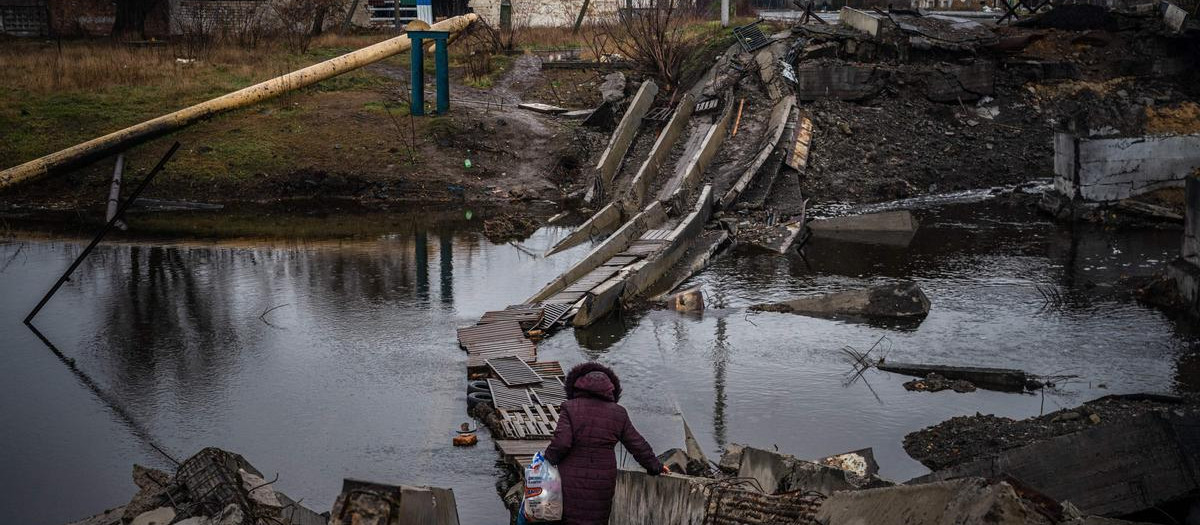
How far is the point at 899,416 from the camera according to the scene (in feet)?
26.9

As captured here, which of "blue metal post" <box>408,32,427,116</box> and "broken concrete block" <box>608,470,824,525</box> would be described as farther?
"blue metal post" <box>408,32,427,116</box>

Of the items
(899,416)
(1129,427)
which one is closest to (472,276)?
(899,416)

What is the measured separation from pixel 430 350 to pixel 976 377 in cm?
500

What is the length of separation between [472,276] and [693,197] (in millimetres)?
4222

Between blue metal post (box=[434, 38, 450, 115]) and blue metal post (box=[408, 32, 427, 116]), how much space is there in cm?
9

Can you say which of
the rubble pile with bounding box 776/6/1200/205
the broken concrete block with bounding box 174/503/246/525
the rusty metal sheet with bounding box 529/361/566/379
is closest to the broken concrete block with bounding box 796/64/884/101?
the rubble pile with bounding box 776/6/1200/205

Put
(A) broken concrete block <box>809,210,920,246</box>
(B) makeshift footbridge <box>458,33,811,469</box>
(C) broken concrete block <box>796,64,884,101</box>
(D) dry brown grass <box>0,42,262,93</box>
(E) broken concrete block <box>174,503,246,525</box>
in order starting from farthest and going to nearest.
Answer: (D) dry brown grass <box>0,42,262,93</box>
(C) broken concrete block <box>796,64,884,101</box>
(A) broken concrete block <box>809,210,920,246</box>
(B) makeshift footbridge <box>458,33,811,469</box>
(E) broken concrete block <box>174,503,246,525</box>

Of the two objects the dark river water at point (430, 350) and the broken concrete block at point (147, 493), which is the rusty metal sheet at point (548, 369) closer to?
the dark river water at point (430, 350)

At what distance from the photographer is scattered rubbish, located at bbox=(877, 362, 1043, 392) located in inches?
346

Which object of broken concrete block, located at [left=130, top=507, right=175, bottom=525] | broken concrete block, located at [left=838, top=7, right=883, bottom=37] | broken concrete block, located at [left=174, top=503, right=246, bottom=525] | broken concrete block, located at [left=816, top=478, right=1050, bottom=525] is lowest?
broken concrete block, located at [left=130, top=507, right=175, bottom=525]

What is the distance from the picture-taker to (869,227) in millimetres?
14906

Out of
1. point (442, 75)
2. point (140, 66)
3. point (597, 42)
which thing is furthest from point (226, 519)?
point (597, 42)

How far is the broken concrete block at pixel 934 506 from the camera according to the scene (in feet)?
13.6

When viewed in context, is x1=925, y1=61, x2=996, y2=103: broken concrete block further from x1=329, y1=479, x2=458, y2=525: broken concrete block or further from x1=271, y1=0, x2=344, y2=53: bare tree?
x1=329, y1=479, x2=458, y2=525: broken concrete block
